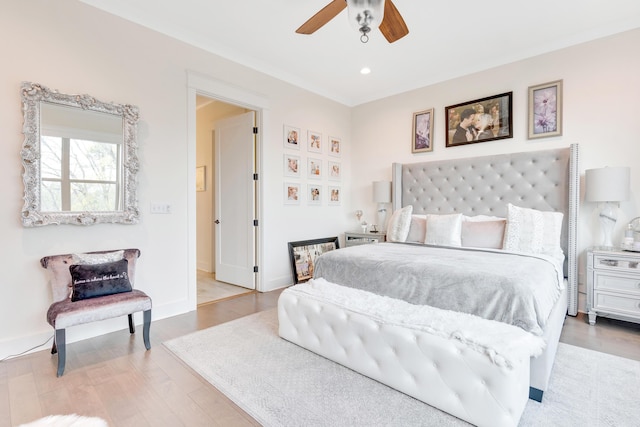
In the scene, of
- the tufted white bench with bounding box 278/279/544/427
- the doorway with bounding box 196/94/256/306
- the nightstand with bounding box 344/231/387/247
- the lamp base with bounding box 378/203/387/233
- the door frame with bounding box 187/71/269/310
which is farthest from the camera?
the lamp base with bounding box 378/203/387/233

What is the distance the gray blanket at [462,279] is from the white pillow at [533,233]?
0.98 ft

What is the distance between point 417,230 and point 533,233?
119cm

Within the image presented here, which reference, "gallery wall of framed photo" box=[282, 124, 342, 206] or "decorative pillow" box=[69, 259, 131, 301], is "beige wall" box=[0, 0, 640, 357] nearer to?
"gallery wall of framed photo" box=[282, 124, 342, 206]

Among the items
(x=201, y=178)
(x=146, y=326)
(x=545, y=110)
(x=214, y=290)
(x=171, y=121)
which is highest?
(x=545, y=110)

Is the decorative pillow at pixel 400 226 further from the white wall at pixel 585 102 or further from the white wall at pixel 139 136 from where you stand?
the white wall at pixel 139 136

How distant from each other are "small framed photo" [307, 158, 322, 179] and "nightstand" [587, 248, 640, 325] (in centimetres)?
343

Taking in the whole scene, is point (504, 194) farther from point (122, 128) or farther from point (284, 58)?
point (122, 128)

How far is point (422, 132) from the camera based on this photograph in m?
4.61

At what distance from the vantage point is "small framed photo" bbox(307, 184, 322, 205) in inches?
191

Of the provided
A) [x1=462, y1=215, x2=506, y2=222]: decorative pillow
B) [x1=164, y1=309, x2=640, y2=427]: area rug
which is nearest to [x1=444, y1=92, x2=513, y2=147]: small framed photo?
[x1=462, y1=215, x2=506, y2=222]: decorative pillow

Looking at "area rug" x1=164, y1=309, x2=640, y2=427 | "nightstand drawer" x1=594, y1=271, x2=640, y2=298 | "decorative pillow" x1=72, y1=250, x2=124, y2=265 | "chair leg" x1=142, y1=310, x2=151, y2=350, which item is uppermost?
"decorative pillow" x1=72, y1=250, x2=124, y2=265

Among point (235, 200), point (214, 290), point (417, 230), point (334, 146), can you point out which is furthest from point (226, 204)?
point (417, 230)

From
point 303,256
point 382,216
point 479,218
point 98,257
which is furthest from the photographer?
point 382,216

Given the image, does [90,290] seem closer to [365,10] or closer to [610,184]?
[365,10]
